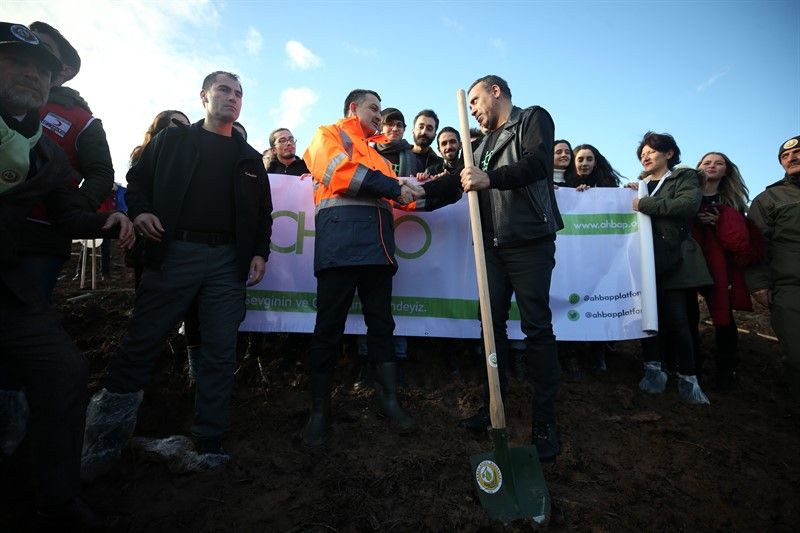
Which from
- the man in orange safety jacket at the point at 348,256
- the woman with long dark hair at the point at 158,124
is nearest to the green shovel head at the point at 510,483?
the man in orange safety jacket at the point at 348,256

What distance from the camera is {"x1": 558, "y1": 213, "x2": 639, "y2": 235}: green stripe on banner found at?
436 cm

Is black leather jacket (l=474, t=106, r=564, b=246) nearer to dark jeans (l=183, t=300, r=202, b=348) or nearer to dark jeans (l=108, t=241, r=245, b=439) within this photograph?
dark jeans (l=108, t=241, r=245, b=439)

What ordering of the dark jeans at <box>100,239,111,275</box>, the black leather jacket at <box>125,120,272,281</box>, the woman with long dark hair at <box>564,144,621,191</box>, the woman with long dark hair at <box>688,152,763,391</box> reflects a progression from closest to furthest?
the black leather jacket at <box>125,120,272,281</box> → the woman with long dark hair at <box>688,152,763,391</box> → the woman with long dark hair at <box>564,144,621,191</box> → the dark jeans at <box>100,239,111,275</box>

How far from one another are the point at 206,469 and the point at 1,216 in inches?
66.4

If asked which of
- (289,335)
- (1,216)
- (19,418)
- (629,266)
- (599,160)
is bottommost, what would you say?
(19,418)

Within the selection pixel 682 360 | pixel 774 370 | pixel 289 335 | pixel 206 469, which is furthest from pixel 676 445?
pixel 289 335

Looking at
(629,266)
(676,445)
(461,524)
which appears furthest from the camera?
(629,266)

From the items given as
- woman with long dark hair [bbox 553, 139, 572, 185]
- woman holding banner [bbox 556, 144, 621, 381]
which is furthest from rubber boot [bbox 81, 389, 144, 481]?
woman with long dark hair [bbox 553, 139, 572, 185]

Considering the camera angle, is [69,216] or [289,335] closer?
[69,216]

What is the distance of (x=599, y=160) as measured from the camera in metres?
5.00

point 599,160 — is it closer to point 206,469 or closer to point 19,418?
point 206,469

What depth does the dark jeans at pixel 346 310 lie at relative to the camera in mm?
2908

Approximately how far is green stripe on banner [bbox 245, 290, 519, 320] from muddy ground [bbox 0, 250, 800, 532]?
0.39 meters

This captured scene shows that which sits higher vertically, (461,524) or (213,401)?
(213,401)
